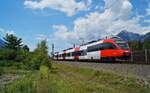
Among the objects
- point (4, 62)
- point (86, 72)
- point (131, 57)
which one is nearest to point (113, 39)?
point (131, 57)

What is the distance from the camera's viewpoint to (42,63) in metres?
52.2

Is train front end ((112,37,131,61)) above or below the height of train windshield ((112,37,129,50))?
below

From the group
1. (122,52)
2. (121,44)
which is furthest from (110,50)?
(122,52)

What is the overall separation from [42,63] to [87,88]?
32410 millimetres

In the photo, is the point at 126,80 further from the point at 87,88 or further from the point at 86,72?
the point at 86,72

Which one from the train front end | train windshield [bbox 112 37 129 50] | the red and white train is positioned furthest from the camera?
train windshield [bbox 112 37 129 50]

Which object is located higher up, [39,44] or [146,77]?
[39,44]

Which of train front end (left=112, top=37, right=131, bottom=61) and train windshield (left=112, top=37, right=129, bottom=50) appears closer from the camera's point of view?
train front end (left=112, top=37, right=131, bottom=61)

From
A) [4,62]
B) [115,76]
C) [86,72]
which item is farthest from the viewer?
[4,62]

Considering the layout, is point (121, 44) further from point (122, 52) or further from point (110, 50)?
point (122, 52)

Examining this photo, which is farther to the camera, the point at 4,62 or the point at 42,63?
the point at 4,62

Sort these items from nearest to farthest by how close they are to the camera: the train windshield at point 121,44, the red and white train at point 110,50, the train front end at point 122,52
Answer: the train front end at point 122,52, the red and white train at point 110,50, the train windshield at point 121,44

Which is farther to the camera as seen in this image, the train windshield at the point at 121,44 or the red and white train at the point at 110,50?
the train windshield at the point at 121,44

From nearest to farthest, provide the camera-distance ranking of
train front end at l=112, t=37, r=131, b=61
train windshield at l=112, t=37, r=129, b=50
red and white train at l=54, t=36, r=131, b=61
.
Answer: train front end at l=112, t=37, r=131, b=61, red and white train at l=54, t=36, r=131, b=61, train windshield at l=112, t=37, r=129, b=50
